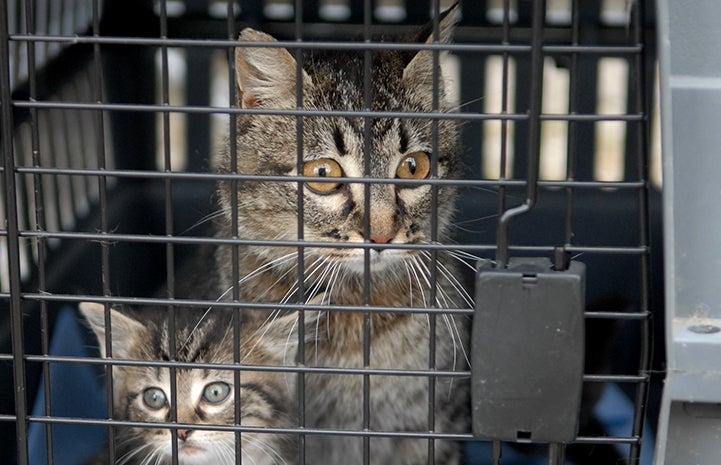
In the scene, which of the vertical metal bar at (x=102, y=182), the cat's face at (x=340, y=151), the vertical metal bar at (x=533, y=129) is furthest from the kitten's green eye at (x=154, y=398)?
the vertical metal bar at (x=533, y=129)

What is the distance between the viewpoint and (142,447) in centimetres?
153

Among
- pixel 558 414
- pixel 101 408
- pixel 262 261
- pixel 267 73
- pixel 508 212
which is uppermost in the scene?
pixel 267 73

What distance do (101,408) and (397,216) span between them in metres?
0.94

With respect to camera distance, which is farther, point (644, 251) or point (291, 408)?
point (291, 408)

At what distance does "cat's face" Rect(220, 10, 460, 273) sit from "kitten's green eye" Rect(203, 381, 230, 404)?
0.26 metres

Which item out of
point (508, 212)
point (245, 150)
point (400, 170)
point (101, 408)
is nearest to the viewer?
point (508, 212)

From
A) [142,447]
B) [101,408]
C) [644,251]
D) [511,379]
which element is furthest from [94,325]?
[644,251]

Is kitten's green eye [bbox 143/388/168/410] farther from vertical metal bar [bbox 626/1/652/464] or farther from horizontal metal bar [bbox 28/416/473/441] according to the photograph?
vertical metal bar [bbox 626/1/652/464]

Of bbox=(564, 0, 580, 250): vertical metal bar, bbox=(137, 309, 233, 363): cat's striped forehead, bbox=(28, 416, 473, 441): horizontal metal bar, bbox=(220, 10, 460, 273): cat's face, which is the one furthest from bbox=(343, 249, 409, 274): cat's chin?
bbox=(564, 0, 580, 250): vertical metal bar

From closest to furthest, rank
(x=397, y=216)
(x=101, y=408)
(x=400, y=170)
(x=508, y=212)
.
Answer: (x=508, y=212), (x=397, y=216), (x=400, y=170), (x=101, y=408)

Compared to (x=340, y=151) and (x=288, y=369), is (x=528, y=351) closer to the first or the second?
(x=288, y=369)

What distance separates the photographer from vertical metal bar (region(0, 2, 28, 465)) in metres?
1.08

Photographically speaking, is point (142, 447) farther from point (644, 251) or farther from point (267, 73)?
point (644, 251)

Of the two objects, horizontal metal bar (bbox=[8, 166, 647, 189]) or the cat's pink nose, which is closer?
horizontal metal bar (bbox=[8, 166, 647, 189])
